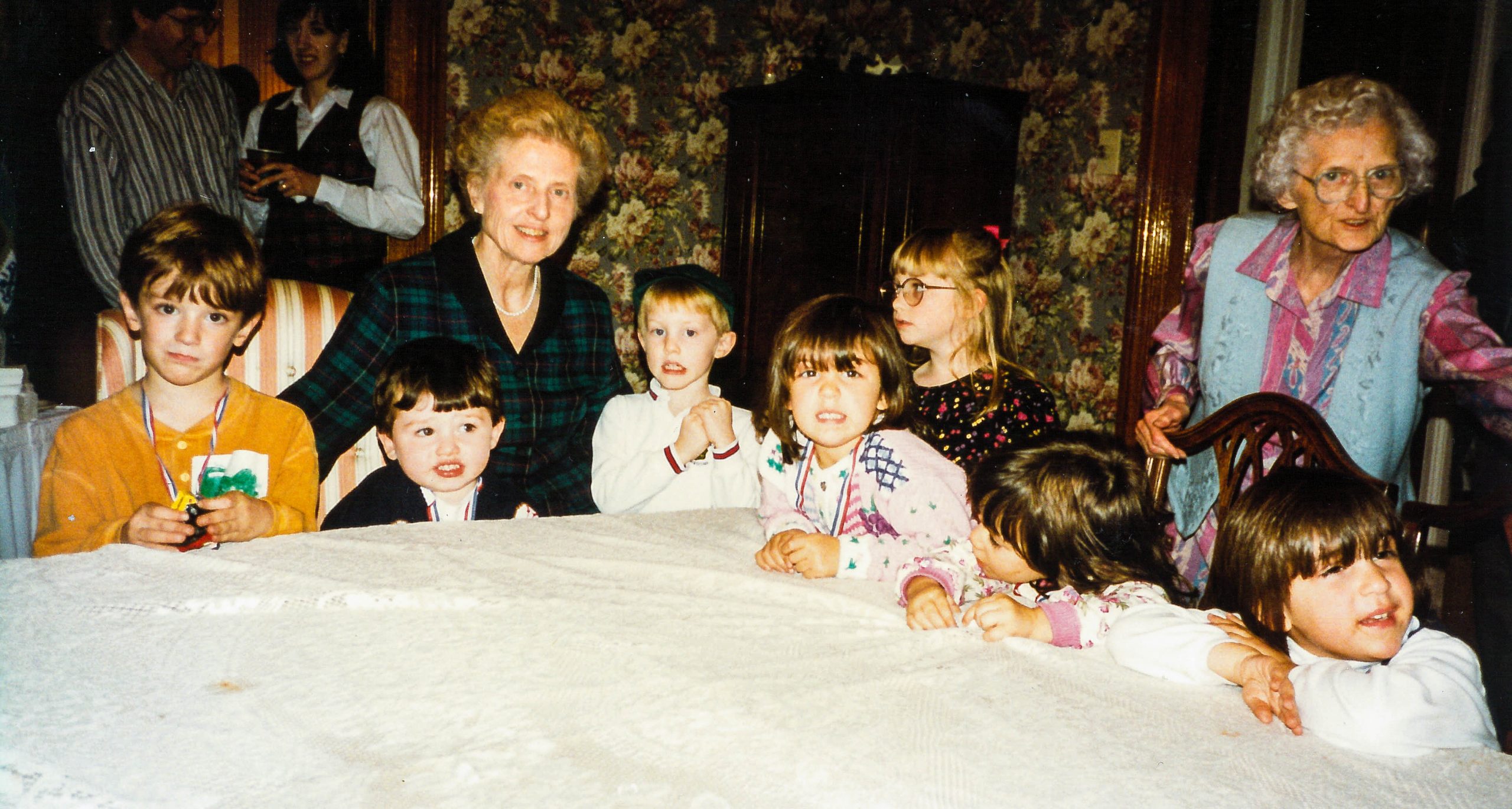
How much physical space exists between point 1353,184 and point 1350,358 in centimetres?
33

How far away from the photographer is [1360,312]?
1786mm

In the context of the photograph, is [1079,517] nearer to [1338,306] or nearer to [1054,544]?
[1054,544]

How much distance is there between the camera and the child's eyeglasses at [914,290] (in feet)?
6.63

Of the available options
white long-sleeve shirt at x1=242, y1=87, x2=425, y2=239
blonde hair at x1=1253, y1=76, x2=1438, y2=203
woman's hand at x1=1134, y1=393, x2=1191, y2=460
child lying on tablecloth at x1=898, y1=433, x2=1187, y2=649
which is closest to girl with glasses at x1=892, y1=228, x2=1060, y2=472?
woman's hand at x1=1134, y1=393, x2=1191, y2=460

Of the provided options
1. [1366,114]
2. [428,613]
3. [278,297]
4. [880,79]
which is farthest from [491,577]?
[880,79]

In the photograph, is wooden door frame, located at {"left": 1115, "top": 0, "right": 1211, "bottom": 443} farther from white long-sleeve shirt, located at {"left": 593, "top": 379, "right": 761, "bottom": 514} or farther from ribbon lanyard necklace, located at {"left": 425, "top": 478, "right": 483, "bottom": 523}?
ribbon lanyard necklace, located at {"left": 425, "top": 478, "right": 483, "bottom": 523}

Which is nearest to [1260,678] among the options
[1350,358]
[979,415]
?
[979,415]

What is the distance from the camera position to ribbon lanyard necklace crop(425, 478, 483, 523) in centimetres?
183

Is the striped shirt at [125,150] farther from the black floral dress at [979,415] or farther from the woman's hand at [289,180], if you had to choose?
the black floral dress at [979,415]

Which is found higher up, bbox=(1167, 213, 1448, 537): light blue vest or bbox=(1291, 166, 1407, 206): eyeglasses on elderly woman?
bbox=(1291, 166, 1407, 206): eyeglasses on elderly woman

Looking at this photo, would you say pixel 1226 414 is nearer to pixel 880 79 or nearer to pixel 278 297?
pixel 278 297

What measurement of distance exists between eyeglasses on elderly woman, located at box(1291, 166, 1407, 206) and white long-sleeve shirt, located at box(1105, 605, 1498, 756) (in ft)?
3.36

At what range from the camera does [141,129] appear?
233 cm

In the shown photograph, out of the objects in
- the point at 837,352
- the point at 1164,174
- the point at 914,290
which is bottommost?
the point at 837,352
